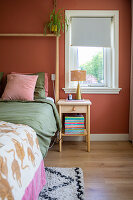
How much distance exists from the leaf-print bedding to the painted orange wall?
1957mm

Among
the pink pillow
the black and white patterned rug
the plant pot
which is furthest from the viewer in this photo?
the plant pot

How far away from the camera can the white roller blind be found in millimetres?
3121

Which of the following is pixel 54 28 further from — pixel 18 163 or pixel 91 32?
pixel 18 163

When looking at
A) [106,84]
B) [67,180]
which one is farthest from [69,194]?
[106,84]

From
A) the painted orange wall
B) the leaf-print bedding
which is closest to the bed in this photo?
the leaf-print bedding

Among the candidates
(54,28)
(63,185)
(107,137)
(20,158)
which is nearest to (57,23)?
(54,28)

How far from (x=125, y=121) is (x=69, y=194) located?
1907mm

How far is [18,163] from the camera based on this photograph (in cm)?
97

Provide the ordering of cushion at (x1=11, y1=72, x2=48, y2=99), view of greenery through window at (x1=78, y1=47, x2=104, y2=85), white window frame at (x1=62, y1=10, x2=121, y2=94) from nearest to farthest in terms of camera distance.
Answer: cushion at (x1=11, y1=72, x2=48, y2=99) → white window frame at (x1=62, y1=10, x2=121, y2=94) → view of greenery through window at (x1=78, y1=47, x2=104, y2=85)

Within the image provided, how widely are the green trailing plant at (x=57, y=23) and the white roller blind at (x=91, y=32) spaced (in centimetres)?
15

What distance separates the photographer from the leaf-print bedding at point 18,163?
82 cm

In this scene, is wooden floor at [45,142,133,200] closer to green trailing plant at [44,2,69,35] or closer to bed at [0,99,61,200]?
bed at [0,99,61,200]

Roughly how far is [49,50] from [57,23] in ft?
1.39

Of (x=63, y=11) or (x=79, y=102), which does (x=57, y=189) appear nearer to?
(x=79, y=102)
